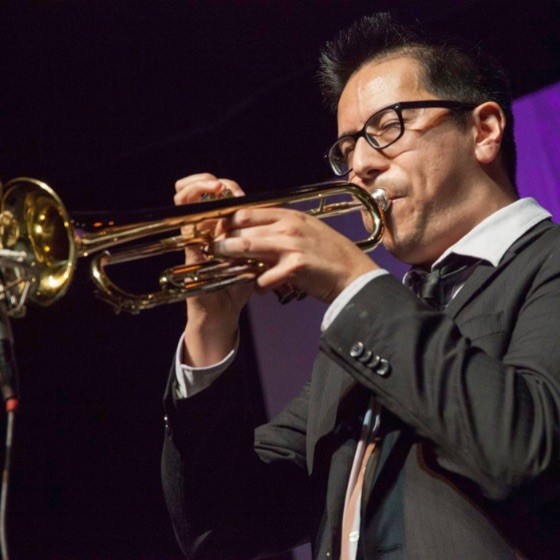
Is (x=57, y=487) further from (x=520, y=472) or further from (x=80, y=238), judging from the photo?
(x=520, y=472)

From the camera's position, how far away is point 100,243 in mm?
1737

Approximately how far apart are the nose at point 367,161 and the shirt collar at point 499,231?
30cm

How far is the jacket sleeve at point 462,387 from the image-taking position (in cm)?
143

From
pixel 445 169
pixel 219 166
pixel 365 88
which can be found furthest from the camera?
pixel 219 166

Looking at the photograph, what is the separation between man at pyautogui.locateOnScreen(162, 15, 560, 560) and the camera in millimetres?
1472

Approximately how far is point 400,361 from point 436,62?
115 centimetres

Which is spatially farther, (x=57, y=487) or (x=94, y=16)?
(x=57, y=487)

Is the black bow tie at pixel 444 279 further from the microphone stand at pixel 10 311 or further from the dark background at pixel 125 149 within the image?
the dark background at pixel 125 149

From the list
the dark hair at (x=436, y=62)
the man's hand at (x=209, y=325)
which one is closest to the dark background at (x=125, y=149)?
the dark hair at (x=436, y=62)

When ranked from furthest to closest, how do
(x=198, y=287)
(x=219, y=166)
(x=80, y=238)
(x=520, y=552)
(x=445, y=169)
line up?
1. (x=219, y=166)
2. (x=445, y=169)
3. (x=198, y=287)
4. (x=80, y=238)
5. (x=520, y=552)

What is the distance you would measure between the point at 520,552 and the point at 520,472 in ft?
0.70

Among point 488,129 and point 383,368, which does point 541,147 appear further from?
point 383,368

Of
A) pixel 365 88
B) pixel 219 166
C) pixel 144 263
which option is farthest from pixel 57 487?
pixel 365 88

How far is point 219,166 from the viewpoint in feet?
12.0
